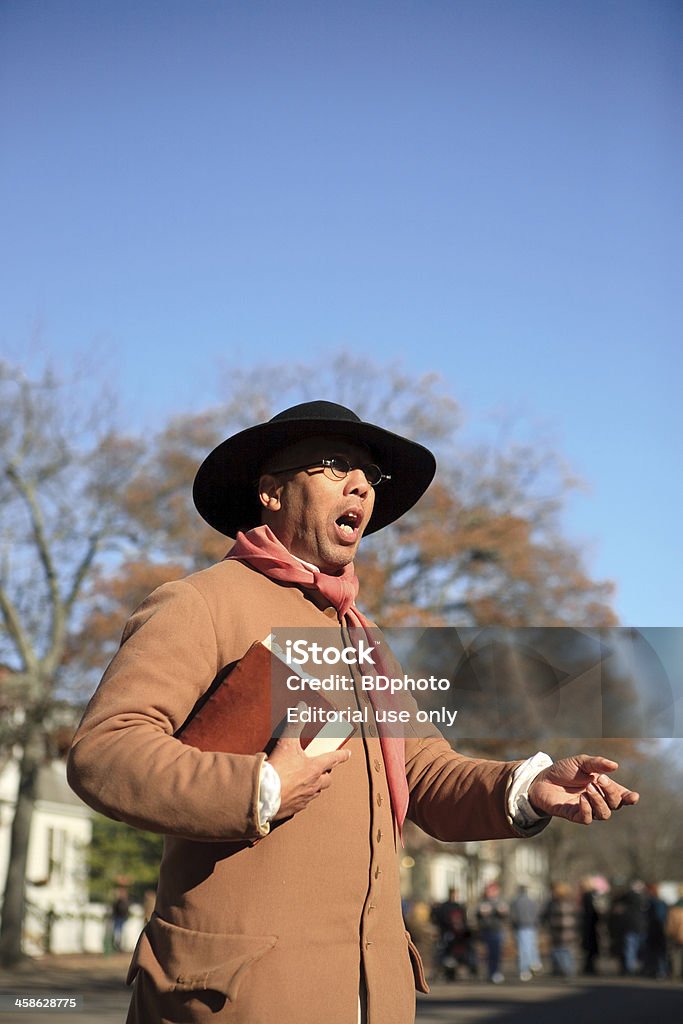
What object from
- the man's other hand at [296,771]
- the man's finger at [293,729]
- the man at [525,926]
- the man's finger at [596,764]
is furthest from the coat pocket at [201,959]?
the man at [525,926]

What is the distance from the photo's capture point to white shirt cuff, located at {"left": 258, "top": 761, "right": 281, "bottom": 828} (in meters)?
1.99

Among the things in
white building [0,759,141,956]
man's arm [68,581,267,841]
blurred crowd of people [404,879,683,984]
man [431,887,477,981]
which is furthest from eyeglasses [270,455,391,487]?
white building [0,759,141,956]

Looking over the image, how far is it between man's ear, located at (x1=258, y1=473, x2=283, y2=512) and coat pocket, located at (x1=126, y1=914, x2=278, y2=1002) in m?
0.82

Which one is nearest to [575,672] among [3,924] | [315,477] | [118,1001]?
[315,477]

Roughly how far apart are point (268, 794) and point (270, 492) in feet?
2.53

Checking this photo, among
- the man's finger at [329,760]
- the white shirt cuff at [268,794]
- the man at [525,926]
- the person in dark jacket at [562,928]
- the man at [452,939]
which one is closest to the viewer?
the white shirt cuff at [268,794]

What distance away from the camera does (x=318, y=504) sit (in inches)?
99.3

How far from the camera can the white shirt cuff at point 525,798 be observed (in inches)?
94.3

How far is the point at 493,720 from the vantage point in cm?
296

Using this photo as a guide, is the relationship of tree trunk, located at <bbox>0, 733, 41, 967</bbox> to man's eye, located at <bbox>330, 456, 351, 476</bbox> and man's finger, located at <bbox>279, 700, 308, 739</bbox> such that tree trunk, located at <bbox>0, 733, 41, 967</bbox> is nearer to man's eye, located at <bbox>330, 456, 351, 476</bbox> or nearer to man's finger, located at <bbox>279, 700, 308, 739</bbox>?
man's eye, located at <bbox>330, 456, 351, 476</bbox>

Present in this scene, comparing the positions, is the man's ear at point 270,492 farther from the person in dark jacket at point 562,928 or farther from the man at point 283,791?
the person in dark jacket at point 562,928

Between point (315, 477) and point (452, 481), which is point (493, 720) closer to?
point (315, 477)

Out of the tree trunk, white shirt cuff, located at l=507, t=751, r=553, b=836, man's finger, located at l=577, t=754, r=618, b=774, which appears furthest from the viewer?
the tree trunk

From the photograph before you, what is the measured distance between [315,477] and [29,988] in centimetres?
1396
